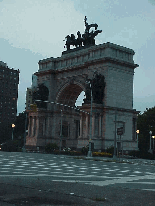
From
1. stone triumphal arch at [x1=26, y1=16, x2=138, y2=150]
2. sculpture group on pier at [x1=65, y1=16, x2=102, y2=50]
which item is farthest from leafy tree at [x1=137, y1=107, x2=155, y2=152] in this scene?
sculpture group on pier at [x1=65, y1=16, x2=102, y2=50]

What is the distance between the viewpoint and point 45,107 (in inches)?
2559

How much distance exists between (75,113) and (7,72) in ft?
238

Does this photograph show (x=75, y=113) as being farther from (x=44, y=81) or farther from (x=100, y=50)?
(x=100, y=50)

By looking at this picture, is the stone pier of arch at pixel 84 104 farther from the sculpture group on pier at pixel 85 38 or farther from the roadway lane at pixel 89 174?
the roadway lane at pixel 89 174

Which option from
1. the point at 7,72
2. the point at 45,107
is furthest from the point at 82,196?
the point at 7,72

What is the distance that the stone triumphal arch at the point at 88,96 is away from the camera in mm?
53125

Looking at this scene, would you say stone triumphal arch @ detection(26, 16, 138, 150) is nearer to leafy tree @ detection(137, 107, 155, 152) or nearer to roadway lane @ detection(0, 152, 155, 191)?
roadway lane @ detection(0, 152, 155, 191)

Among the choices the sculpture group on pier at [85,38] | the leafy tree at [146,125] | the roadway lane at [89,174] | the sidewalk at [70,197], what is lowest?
the roadway lane at [89,174]

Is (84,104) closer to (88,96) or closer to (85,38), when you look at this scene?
(88,96)

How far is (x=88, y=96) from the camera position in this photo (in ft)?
176

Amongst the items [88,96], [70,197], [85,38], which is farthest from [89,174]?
[85,38]

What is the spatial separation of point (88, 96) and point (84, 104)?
1.56 m

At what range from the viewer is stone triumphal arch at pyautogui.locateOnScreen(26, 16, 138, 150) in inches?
2092

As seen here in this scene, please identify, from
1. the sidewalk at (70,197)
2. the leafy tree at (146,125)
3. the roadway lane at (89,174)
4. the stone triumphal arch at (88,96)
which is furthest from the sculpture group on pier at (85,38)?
the sidewalk at (70,197)
